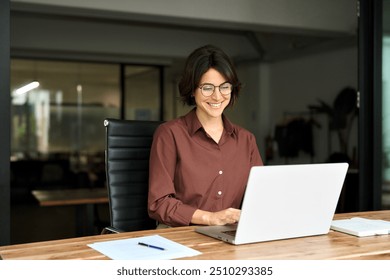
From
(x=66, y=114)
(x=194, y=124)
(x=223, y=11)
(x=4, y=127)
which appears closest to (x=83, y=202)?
(x=4, y=127)

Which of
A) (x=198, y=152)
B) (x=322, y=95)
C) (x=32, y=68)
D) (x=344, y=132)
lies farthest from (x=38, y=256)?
(x=32, y=68)

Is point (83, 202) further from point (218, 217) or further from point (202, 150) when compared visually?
point (218, 217)

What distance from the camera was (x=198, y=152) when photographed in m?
2.37

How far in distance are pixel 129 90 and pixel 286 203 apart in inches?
291

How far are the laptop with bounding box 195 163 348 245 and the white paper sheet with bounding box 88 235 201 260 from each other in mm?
187

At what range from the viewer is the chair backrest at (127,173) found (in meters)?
2.52

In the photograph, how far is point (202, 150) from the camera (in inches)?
93.7

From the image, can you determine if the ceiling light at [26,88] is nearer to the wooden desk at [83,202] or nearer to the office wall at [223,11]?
the office wall at [223,11]

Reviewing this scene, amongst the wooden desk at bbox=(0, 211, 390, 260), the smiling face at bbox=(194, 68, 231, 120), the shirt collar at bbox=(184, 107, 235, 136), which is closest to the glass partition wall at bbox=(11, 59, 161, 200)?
the shirt collar at bbox=(184, 107, 235, 136)

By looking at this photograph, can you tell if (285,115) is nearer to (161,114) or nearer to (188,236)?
(161,114)

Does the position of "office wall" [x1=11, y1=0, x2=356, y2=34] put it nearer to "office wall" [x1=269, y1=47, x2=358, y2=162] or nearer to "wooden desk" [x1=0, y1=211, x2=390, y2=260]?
"office wall" [x1=269, y1=47, x2=358, y2=162]

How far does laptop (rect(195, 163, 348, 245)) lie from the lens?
1592 millimetres

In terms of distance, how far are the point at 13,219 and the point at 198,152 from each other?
5957mm

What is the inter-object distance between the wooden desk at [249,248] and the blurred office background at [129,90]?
4.85m
